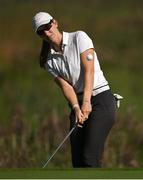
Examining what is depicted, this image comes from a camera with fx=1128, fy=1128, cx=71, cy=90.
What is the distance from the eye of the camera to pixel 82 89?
7059 millimetres

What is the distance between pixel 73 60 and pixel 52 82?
10251mm

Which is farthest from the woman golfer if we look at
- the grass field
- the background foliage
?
the background foliage

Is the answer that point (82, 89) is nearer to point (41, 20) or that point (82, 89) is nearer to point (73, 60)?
point (73, 60)

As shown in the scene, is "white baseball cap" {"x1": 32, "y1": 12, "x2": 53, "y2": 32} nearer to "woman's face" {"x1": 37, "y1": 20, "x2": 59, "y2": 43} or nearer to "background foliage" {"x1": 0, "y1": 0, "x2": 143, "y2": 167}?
"woman's face" {"x1": 37, "y1": 20, "x2": 59, "y2": 43}

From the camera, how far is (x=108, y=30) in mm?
24328

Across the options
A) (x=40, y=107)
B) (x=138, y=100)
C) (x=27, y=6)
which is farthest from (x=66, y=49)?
(x=27, y=6)

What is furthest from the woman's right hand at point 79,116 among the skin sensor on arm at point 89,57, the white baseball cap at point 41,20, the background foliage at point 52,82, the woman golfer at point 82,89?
the background foliage at point 52,82

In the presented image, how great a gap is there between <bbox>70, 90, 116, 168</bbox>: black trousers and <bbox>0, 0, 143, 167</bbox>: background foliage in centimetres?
220

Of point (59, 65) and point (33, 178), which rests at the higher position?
point (59, 65)

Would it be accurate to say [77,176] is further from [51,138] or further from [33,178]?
[51,138]

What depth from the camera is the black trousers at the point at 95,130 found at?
7.01m

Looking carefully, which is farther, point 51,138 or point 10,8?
point 10,8

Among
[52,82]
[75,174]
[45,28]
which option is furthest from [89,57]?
[52,82]

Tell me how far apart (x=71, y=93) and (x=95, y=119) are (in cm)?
23
